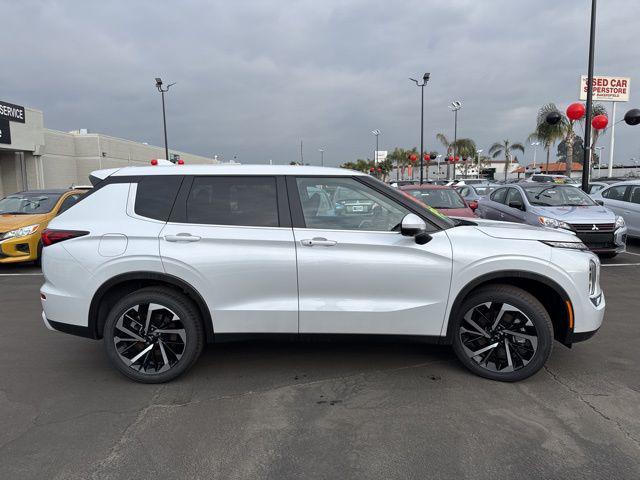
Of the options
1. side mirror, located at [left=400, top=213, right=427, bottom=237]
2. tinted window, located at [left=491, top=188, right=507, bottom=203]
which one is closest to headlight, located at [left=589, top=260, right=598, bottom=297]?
side mirror, located at [left=400, top=213, right=427, bottom=237]

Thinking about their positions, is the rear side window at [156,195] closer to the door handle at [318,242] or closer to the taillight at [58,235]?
the taillight at [58,235]

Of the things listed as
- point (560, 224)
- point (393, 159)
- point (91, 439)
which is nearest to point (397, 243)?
point (91, 439)

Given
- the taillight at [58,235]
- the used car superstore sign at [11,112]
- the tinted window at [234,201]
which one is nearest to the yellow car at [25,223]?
the taillight at [58,235]

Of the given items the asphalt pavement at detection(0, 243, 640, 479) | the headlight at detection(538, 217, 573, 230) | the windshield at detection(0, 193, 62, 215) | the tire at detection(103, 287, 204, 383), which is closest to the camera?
the asphalt pavement at detection(0, 243, 640, 479)

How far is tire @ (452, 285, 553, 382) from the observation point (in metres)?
3.55

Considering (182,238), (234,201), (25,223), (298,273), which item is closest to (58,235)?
(182,238)

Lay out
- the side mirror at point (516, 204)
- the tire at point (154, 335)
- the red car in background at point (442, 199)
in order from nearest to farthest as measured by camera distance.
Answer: the tire at point (154, 335), the red car in background at point (442, 199), the side mirror at point (516, 204)

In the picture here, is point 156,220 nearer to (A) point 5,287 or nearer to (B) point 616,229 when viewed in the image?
(A) point 5,287

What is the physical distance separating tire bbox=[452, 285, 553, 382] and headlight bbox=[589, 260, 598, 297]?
0.42 m

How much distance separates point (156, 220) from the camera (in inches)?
146

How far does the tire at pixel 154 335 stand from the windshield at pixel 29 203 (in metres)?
7.39

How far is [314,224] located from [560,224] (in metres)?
6.44

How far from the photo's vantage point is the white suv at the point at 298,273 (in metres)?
3.54

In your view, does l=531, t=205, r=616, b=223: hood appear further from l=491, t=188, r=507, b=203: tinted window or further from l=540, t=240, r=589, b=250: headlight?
l=540, t=240, r=589, b=250: headlight
